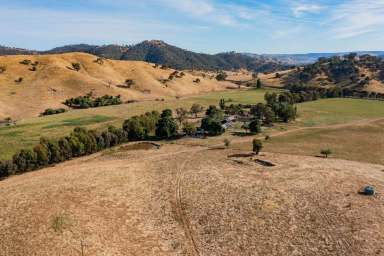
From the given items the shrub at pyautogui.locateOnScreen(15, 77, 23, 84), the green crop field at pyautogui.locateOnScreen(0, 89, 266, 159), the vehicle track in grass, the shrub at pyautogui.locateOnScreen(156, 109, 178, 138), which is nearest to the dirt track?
the vehicle track in grass

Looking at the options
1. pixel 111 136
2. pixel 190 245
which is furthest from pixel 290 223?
pixel 111 136

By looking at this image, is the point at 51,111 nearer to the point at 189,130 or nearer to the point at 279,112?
the point at 189,130

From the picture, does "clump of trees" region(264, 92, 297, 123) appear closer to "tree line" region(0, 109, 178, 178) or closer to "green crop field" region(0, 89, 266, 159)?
"tree line" region(0, 109, 178, 178)

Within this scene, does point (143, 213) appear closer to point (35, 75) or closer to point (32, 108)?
point (32, 108)

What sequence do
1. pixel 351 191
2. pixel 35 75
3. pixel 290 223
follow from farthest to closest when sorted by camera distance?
pixel 35 75, pixel 351 191, pixel 290 223

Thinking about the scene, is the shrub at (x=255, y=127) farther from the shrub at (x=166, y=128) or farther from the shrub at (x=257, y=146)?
the shrub at (x=257, y=146)

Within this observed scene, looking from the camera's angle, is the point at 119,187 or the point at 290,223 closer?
the point at 290,223

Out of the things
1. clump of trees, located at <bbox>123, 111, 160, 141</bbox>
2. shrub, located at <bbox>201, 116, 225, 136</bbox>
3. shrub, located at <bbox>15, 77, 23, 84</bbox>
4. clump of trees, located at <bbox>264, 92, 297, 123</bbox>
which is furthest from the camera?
shrub, located at <bbox>15, 77, 23, 84</bbox>

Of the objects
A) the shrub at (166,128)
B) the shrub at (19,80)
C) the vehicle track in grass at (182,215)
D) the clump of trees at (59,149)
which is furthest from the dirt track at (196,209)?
the shrub at (19,80)
